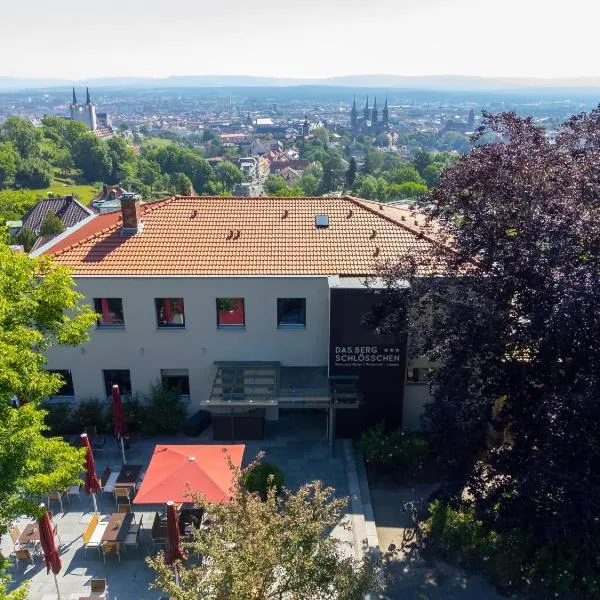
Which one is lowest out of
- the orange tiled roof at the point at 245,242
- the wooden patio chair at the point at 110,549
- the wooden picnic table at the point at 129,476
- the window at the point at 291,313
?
the wooden patio chair at the point at 110,549

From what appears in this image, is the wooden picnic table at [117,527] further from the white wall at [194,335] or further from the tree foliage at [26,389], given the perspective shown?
the white wall at [194,335]

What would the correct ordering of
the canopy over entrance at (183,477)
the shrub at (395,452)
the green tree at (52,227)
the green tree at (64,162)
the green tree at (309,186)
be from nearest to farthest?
the canopy over entrance at (183,477) < the shrub at (395,452) < the green tree at (52,227) < the green tree at (64,162) < the green tree at (309,186)

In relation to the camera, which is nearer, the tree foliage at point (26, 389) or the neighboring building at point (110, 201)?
the tree foliage at point (26, 389)

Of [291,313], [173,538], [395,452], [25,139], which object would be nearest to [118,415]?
[173,538]

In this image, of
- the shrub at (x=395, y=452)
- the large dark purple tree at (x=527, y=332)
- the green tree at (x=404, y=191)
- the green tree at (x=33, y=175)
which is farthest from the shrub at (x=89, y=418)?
the green tree at (x=33, y=175)

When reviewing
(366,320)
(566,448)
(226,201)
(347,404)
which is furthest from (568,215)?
(226,201)

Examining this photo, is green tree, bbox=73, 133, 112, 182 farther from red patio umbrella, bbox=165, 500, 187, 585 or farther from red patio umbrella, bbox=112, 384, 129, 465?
red patio umbrella, bbox=165, 500, 187, 585
